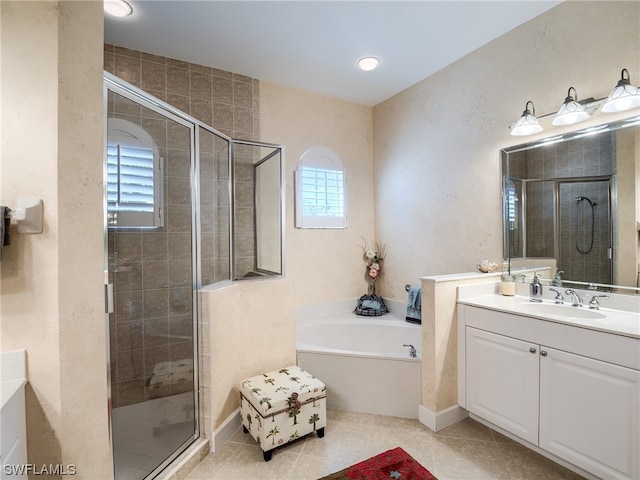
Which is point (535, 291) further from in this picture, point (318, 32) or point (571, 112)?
point (318, 32)

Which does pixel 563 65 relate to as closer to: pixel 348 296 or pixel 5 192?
pixel 348 296

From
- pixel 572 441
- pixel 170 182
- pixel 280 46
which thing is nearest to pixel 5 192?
pixel 170 182

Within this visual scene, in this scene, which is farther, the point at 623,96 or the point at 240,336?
the point at 240,336

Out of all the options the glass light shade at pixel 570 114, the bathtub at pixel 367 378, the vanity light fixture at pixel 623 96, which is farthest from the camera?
the bathtub at pixel 367 378

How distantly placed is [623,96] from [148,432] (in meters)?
3.09

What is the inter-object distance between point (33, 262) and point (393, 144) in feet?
9.79

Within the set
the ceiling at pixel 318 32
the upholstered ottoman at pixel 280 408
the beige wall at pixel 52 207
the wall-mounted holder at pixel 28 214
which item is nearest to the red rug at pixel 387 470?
the upholstered ottoman at pixel 280 408

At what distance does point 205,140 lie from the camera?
2023 mm

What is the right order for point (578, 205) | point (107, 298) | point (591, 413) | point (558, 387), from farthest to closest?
point (578, 205)
point (558, 387)
point (591, 413)
point (107, 298)

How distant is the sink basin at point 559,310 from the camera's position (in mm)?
1664

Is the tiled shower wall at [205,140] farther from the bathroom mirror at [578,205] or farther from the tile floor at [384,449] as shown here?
the bathroom mirror at [578,205]

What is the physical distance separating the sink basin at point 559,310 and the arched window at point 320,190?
185 centimetres

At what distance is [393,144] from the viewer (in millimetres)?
3188

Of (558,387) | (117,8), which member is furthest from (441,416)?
(117,8)
